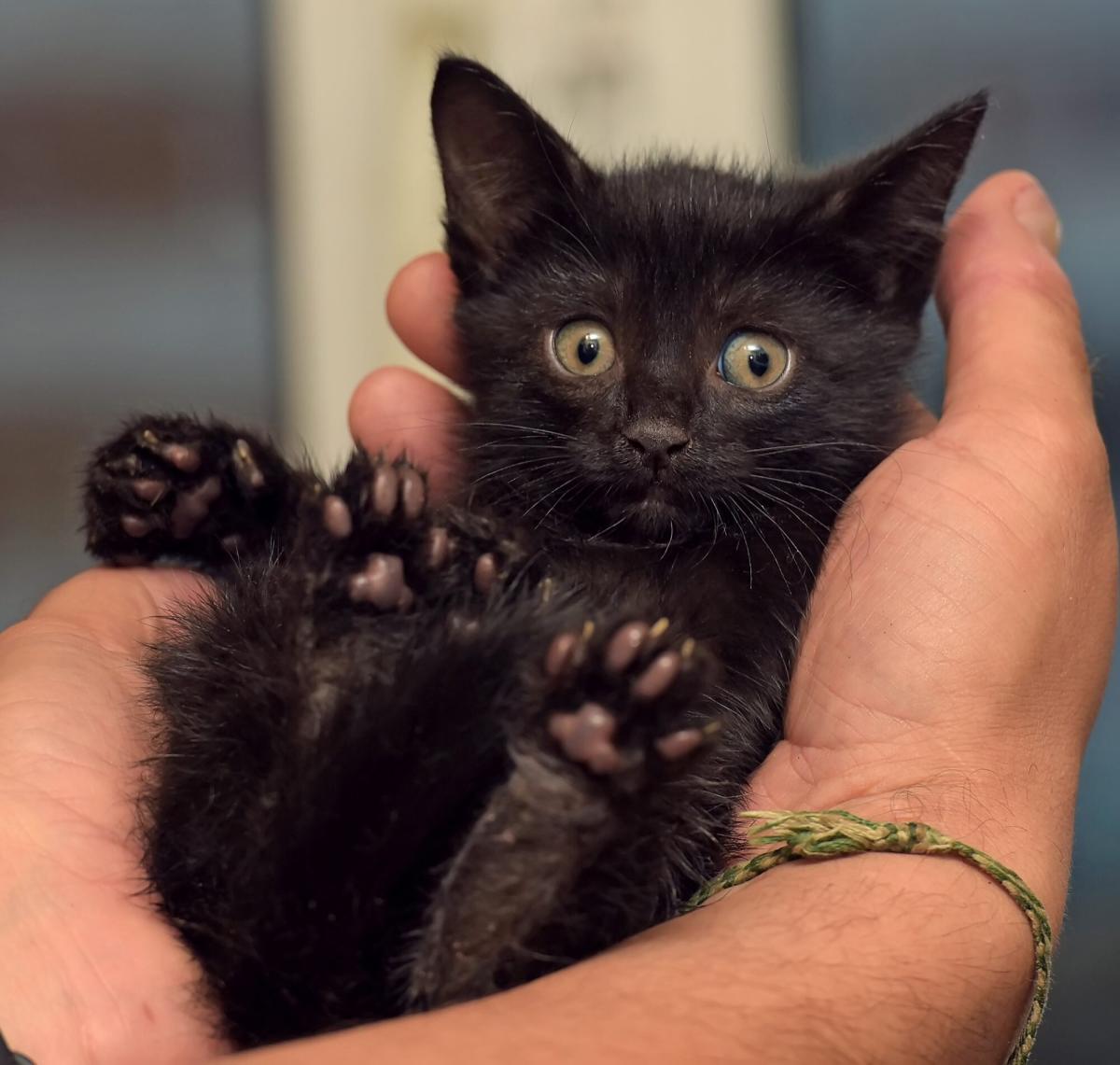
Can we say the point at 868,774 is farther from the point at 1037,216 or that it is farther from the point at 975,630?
the point at 1037,216

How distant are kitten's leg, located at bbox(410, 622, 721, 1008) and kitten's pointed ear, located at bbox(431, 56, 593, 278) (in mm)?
847

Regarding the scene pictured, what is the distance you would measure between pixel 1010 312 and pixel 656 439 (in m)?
0.62

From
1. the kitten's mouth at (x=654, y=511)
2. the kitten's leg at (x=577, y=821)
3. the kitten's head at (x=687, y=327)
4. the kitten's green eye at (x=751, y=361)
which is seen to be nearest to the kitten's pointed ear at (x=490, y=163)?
the kitten's head at (x=687, y=327)

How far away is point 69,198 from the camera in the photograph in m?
2.84

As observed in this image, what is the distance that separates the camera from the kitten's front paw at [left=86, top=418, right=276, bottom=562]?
1.57 meters

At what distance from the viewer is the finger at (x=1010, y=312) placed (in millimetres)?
1614

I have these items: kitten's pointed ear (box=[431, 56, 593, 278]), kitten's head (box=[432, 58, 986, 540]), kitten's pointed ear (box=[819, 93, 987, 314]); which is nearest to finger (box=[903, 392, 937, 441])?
kitten's head (box=[432, 58, 986, 540])

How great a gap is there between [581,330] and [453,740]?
26.1 inches

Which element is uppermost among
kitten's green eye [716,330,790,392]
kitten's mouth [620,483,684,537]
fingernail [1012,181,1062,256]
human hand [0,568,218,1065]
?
fingernail [1012,181,1062,256]

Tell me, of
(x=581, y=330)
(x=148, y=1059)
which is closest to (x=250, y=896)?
(x=148, y=1059)

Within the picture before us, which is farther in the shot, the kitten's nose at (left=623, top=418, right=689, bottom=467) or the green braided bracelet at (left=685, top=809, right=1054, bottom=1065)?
the kitten's nose at (left=623, top=418, right=689, bottom=467)

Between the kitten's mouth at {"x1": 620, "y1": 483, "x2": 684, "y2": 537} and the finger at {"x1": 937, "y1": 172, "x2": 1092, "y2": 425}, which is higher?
the finger at {"x1": 937, "y1": 172, "x2": 1092, "y2": 425}

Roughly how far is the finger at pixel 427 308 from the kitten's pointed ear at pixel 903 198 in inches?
25.2

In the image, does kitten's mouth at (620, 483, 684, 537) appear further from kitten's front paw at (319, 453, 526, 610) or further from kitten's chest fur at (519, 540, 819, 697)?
kitten's front paw at (319, 453, 526, 610)
